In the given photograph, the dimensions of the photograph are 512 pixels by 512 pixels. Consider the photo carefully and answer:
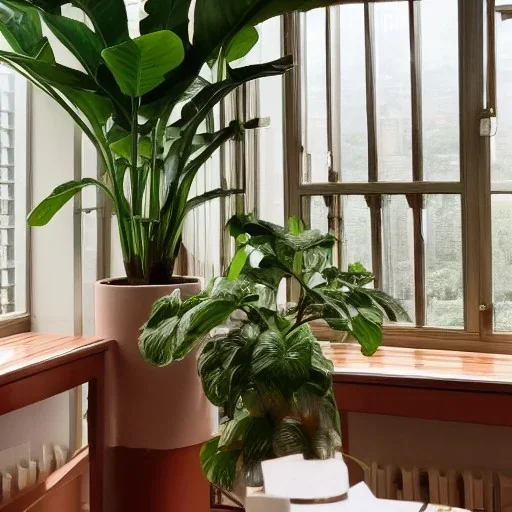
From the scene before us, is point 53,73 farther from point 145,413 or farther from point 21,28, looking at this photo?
point 145,413

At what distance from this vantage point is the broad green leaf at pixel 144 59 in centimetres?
163

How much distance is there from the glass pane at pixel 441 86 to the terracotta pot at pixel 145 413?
38.5 inches

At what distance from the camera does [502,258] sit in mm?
2373

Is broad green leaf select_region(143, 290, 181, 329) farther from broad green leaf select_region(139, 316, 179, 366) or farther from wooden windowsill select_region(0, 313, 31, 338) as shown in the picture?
wooden windowsill select_region(0, 313, 31, 338)

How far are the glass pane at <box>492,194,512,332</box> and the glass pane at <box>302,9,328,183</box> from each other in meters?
0.61

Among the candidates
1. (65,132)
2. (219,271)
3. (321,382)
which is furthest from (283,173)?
(321,382)

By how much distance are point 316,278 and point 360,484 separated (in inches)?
18.9

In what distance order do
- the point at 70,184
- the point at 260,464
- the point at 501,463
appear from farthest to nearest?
the point at 501,463 < the point at 70,184 < the point at 260,464

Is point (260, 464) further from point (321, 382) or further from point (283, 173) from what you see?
point (283, 173)

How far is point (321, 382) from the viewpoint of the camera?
5.03 feet

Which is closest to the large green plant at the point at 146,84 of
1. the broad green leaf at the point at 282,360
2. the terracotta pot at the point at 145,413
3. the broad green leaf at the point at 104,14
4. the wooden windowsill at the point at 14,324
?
the broad green leaf at the point at 104,14

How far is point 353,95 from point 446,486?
135cm

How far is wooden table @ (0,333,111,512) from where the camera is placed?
173cm

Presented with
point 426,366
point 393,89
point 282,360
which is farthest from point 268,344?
point 393,89
